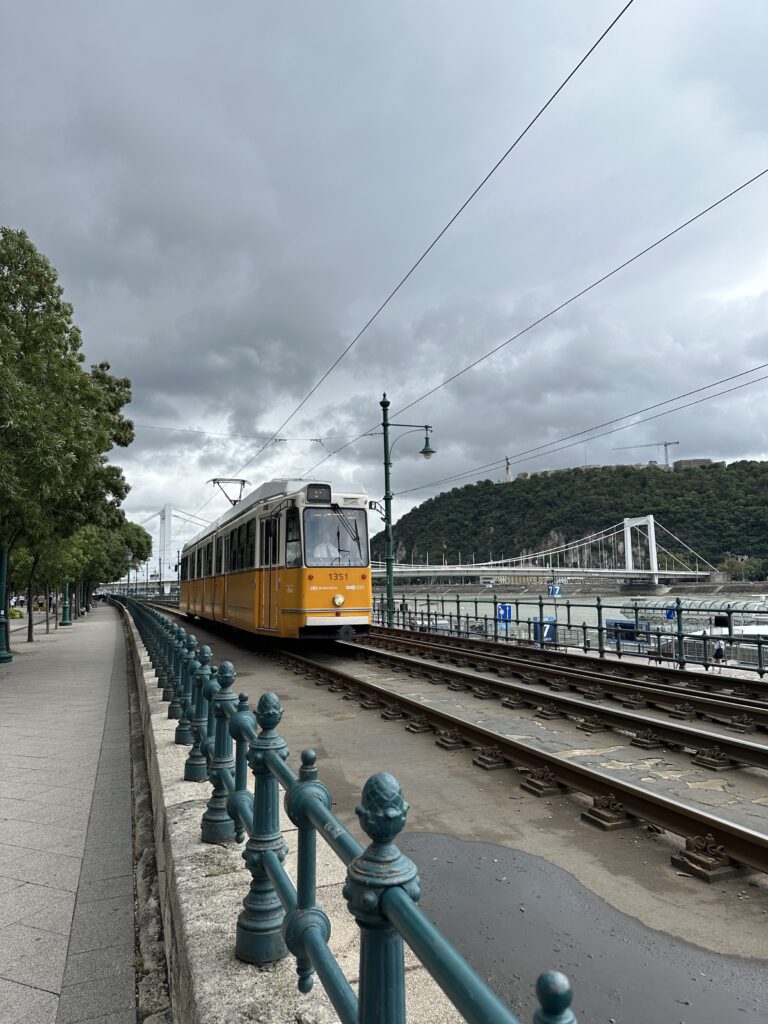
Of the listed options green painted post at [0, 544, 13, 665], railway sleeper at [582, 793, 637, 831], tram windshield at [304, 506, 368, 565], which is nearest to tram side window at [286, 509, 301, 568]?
tram windshield at [304, 506, 368, 565]

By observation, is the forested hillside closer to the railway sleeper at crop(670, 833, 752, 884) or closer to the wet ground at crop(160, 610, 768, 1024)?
the wet ground at crop(160, 610, 768, 1024)

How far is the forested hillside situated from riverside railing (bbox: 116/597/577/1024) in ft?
226

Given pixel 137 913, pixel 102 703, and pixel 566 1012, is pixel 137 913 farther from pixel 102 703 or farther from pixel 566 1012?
pixel 102 703

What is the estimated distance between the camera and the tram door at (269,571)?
14305 millimetres

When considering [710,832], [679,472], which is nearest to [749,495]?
[679,472]

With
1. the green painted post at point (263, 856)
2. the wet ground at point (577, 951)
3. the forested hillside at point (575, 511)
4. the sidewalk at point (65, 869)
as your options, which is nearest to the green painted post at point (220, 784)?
the sidewalk at point (65, 869)

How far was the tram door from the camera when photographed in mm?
14305

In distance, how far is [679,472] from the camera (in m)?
74.6

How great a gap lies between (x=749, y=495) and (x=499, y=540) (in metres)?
29.0

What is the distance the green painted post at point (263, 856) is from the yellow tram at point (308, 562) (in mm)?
10885

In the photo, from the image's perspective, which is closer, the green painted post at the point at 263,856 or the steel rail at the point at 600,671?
the green painted post at the point at 263,856

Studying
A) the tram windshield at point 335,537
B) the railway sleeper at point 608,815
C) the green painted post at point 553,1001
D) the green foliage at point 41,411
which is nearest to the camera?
the green painted post at point 553,1001

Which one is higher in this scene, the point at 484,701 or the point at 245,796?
the point at 245,796

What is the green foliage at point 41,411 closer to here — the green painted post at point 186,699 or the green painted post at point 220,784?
the green painted post at point 186,699
